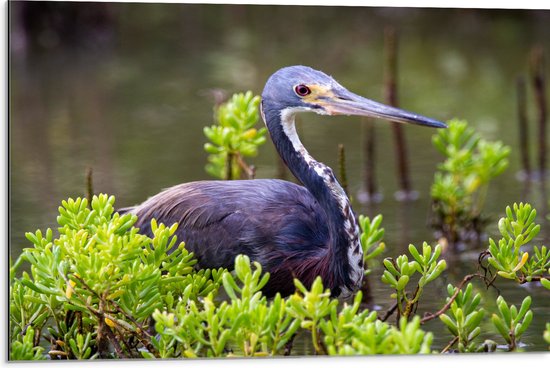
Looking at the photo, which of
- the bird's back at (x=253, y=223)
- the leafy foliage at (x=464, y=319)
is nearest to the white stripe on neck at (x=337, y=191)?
the bird's back at (x=253, y=223)

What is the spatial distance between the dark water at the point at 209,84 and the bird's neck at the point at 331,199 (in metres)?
1.73

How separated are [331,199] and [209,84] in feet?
17.7

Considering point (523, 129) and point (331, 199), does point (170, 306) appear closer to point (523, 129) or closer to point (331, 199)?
point (331, 199)

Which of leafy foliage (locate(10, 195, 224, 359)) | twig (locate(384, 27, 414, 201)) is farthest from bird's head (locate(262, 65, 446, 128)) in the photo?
twig (locate(384, 27, 414, 201))

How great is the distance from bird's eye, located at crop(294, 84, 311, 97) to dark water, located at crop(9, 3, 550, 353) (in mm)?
1972

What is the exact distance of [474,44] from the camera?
11062mm

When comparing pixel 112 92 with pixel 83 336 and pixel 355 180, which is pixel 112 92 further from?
pixel 83 336

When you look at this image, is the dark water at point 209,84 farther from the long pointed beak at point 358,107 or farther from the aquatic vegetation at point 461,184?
the long pointed beak at point 358,107

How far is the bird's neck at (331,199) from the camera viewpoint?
18.1 ft

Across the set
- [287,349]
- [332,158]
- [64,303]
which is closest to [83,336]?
[64,303]

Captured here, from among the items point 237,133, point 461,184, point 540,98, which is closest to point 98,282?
point 237,133

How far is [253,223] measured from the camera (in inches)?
221

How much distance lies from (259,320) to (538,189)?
4.13 meters

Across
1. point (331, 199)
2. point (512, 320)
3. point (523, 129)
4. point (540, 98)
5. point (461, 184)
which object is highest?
point (540, 98)
